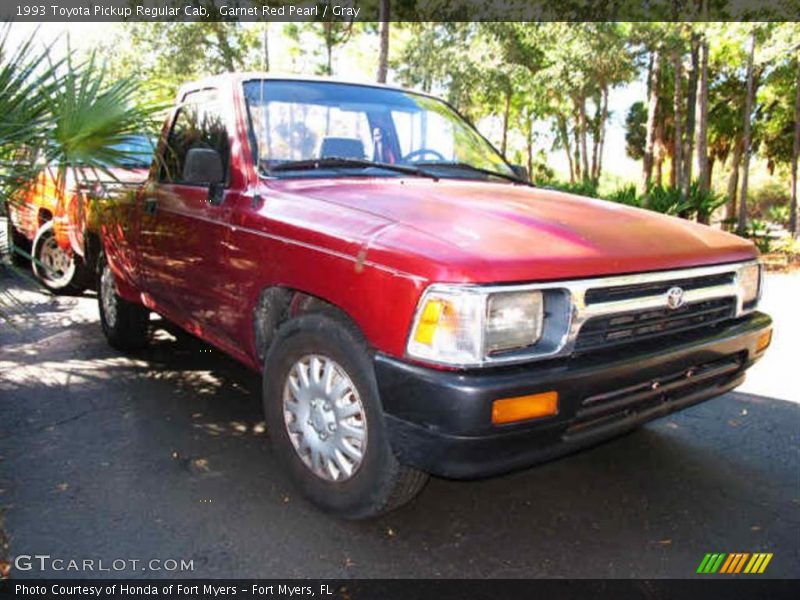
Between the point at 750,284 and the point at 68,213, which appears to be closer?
the point at 750,284

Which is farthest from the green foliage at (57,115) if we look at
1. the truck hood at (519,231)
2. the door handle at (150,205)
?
the door handle at (150,205)

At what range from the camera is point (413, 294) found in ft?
7.60

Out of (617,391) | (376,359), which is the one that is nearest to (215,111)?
(376,359)

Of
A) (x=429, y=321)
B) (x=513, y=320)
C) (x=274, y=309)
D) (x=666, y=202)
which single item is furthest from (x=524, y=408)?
(x=666, y=202)

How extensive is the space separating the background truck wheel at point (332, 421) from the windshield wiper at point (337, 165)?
88 centimetres

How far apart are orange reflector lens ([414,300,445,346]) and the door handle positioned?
2476 millimetres

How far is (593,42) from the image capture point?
717 inches

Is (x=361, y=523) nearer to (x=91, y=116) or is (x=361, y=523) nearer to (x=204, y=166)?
(x=204, y=166)

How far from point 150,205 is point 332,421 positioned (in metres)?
2.21

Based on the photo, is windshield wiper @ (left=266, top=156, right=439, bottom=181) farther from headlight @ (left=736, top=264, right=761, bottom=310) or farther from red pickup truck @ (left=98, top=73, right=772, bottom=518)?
headlight @ (left=736, top=264, right=761, bottom=310)

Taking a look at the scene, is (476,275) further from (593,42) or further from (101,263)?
(593,42)

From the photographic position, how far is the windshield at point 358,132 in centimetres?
344

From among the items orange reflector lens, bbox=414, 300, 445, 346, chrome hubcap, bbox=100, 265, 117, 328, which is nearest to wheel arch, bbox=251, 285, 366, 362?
orange reflector lens, bbox=414, 300, 445, 346

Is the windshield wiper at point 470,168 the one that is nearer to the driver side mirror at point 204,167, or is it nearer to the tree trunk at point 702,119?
the driver side mirror at point 204,167
